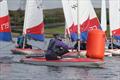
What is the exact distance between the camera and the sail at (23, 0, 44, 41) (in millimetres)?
48281

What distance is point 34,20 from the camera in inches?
1927

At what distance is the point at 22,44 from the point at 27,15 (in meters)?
2.70

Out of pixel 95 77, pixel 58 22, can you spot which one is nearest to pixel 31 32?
pixel 95 77

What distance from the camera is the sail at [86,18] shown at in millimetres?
45750

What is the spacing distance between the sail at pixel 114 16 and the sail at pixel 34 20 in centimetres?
590

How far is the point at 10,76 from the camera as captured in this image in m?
28.1

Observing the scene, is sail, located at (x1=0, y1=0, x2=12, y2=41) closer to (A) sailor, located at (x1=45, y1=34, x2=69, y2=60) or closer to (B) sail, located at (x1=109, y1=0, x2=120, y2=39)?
(A) sailor, located at (x1=45, y1=34, x2=69, y2=60)

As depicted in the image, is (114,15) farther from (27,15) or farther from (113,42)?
(27,15)

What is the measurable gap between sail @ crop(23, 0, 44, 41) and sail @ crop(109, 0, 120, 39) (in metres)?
5.90

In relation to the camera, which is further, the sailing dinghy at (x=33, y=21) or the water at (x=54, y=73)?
the sailing dinghy at (x=33, y=21)

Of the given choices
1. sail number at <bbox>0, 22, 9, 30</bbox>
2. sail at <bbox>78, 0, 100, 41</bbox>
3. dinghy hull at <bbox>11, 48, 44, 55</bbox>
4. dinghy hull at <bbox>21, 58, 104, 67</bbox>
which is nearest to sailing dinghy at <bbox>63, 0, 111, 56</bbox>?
sail at <bbox>78, 0, 100, 41</bbox>

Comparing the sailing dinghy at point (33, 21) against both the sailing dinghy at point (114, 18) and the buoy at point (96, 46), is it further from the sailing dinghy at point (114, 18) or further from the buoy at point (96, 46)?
the buoy at point (96, 46)

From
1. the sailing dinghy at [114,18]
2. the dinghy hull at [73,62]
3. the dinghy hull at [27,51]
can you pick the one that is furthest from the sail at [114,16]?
the dinghy hull at [73,62]

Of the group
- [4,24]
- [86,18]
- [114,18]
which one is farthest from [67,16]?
[4,24]
